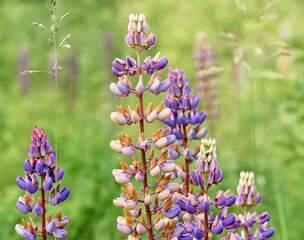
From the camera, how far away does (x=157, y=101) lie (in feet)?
22.0

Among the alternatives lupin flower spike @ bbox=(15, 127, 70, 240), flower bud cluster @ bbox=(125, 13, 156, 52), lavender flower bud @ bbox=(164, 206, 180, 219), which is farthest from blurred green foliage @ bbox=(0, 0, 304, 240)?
lavender flower bud @ bbox=(164, 206, 180, 219)

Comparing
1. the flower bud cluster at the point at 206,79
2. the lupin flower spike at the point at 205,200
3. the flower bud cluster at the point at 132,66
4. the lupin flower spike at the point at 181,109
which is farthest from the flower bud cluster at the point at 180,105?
the flower bud cluster at the point at 206,79

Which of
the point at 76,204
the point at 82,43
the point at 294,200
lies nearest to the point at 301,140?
the point at 294,200

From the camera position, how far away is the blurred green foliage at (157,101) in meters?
3.39

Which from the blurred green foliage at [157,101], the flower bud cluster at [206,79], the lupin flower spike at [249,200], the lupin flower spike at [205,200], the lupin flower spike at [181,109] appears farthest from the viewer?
the flower bud cluster at [206,79]

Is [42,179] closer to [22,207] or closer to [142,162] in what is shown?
[22,207]

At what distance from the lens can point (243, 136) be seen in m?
6.01

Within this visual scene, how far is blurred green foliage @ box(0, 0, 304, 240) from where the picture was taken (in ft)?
11.1

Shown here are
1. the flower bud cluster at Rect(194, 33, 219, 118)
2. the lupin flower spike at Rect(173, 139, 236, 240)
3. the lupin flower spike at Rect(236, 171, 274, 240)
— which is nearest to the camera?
the lupin flower spike at Rect(173, 139, 236, 240)

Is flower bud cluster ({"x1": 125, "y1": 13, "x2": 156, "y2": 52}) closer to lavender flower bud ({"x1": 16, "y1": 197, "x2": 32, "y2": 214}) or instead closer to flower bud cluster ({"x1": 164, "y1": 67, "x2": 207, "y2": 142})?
flower bud cluster ({"x1": 164, "y1": 67, "x2": 207, "y2": 142})

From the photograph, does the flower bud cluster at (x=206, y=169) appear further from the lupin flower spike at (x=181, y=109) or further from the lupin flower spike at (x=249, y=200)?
the lupin flower spike at (x=181, y=109)

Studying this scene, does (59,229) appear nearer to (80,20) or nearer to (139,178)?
(139,178)

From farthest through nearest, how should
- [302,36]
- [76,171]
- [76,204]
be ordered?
[76,171], [302,36], [76,204]

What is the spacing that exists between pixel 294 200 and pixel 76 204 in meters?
1.66
